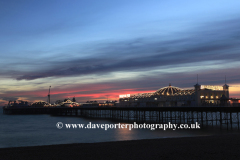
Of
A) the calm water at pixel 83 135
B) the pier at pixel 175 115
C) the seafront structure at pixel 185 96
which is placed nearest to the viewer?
the calm water at pixel 83 135

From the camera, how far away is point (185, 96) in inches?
2721

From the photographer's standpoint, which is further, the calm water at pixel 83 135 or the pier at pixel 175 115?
the pier at pixel 175 115

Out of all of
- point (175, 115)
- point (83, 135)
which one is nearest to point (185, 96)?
point (175, 115)

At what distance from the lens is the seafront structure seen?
63.4 m

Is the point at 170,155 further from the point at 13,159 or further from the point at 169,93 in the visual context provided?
the point at 169,93

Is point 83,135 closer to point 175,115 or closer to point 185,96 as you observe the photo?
point 175,115

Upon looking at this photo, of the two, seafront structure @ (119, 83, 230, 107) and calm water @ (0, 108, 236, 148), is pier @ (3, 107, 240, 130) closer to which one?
seafront structure @ (119, 83, 230, 107)

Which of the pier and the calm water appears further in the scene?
the pier

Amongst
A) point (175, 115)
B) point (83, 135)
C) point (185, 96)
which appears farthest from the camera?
point (185, 96)

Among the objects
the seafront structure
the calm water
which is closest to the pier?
the seafront structure

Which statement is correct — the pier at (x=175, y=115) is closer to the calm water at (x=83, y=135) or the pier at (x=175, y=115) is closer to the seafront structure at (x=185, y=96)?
the seafront structure at (x=185, y=96)

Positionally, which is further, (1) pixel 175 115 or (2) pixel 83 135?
(1) pixel 175 115

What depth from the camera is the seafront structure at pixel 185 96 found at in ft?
A: 208

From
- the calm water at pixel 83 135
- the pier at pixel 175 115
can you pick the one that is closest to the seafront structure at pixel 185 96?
the pier at pixel 175 115
